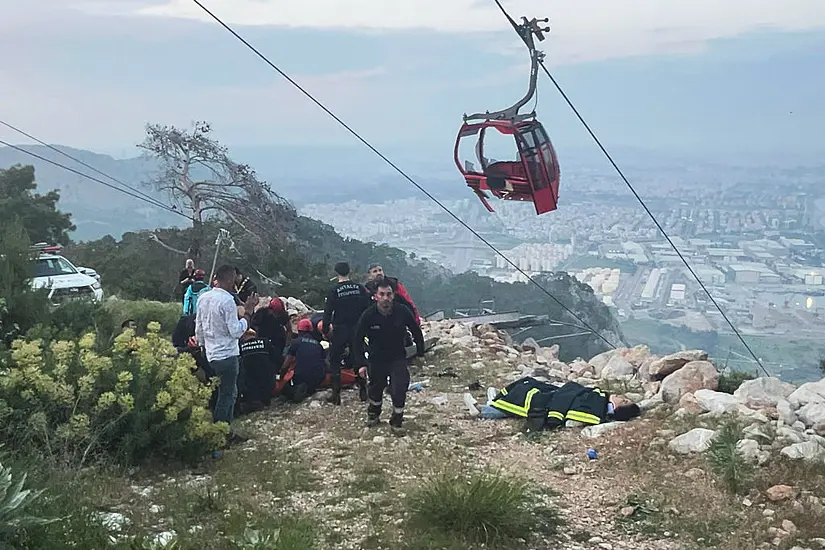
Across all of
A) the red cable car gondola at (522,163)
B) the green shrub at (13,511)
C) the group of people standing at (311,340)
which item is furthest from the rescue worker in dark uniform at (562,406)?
the green shrub at (13,511)

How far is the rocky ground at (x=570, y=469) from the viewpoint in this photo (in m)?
5.68

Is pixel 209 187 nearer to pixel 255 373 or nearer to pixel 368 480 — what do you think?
pixel 255 373

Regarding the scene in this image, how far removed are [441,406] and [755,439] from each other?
3.58 metres

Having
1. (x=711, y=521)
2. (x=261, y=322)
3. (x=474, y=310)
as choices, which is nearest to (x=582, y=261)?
(x=474, y=310)

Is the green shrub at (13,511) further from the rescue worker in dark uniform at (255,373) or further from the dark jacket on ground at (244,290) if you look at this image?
the dark jacket on ground at (244,290)

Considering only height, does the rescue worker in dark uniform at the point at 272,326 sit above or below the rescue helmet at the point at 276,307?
below

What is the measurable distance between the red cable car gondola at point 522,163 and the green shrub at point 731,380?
363 cm

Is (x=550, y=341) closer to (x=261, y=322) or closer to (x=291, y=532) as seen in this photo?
(x=261, y=322)

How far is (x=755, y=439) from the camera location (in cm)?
697

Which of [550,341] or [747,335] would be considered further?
[747,335]

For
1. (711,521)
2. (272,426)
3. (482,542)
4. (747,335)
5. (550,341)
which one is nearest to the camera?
(482,542)

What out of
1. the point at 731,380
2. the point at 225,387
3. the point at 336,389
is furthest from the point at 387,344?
the point at 731,380

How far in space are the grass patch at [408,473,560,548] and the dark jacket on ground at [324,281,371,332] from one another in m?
3.49

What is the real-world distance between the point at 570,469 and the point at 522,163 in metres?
2.68
